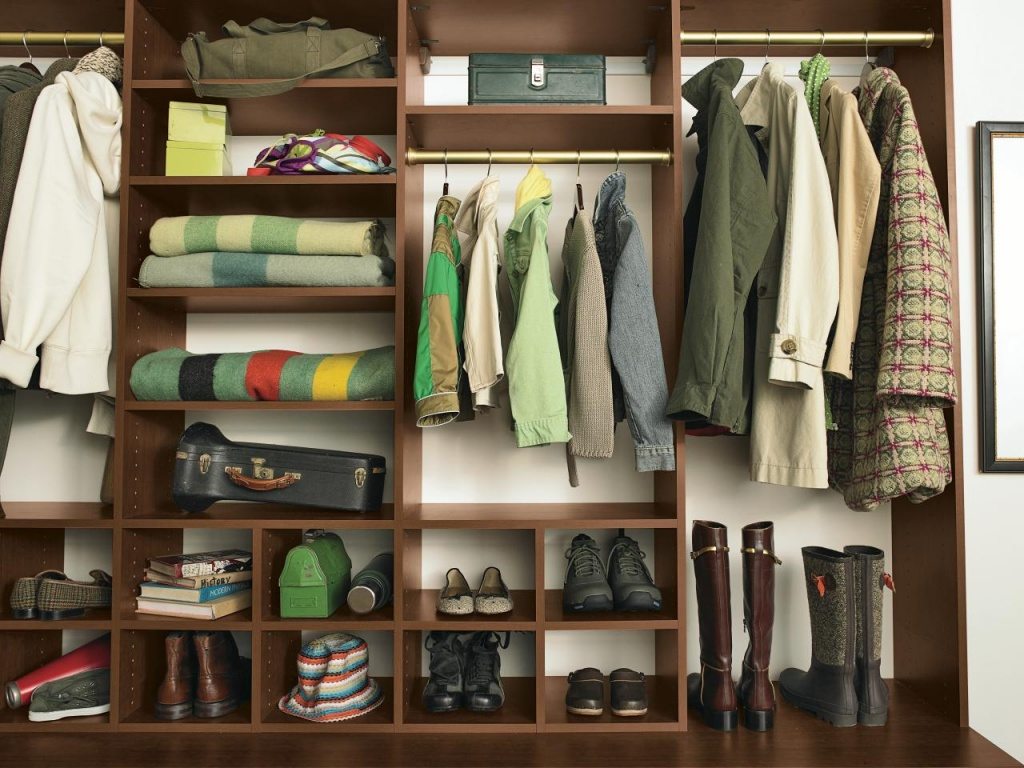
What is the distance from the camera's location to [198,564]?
1.82m

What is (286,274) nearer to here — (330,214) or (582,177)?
(330,214)

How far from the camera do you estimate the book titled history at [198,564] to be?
1.80 meters

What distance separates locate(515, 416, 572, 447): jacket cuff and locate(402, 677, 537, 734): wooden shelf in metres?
0.71

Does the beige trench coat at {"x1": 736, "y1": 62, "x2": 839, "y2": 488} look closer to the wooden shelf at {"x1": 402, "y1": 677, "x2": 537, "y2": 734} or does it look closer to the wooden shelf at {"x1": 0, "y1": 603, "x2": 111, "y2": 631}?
the wooden shelf at {"x1": 402, "y1": 677, "x2": 537, "y2": 734}

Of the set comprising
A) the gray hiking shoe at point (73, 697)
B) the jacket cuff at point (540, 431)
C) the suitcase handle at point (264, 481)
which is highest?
the jacket cuff at point (540, 431)

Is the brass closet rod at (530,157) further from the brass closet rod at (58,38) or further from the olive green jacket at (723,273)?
the brass closet rod at (58,38)

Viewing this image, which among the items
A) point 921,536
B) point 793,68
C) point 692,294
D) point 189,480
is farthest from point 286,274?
point 921,536

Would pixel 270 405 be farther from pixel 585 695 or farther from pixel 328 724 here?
pixel 585 695

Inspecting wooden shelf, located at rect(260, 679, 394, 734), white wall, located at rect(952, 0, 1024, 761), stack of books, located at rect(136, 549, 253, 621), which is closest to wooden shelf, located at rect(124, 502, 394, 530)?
stack of books, located at rect(136, 549, 253, 621)

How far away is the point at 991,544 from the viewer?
2072 mm

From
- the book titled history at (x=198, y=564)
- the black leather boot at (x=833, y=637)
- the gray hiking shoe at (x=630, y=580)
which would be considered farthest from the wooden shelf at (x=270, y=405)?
the black leather boot at (x=833, y=637)

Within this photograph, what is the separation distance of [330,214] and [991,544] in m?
2.15

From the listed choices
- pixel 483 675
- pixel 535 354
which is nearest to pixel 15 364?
pixel 535 354

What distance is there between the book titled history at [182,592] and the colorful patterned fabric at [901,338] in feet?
5.30
